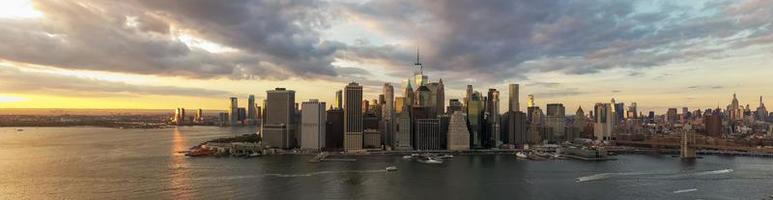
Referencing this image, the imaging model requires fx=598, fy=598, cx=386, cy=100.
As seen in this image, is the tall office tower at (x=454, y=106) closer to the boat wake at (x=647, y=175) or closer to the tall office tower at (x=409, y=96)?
the tall office tower at (x=409, y=96)

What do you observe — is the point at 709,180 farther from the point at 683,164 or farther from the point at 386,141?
the point at 386,141

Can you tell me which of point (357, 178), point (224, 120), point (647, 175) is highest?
point (224, 120)

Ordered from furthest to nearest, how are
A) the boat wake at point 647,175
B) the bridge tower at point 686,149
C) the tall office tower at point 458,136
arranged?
the tall office tower at point 458,136, the bridge tower at point 686,149, the boat wake at point 647,175

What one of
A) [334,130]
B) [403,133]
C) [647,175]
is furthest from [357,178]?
[334,130]

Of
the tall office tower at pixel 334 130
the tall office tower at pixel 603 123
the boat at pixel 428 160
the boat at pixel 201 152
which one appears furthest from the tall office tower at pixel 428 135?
the tall office tower at pixel 603 123

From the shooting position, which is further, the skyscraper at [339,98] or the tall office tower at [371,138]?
the skyscraper at [339,98]

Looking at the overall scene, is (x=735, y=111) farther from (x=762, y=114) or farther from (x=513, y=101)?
(x=513, y=101)

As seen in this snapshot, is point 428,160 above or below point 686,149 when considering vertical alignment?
below
